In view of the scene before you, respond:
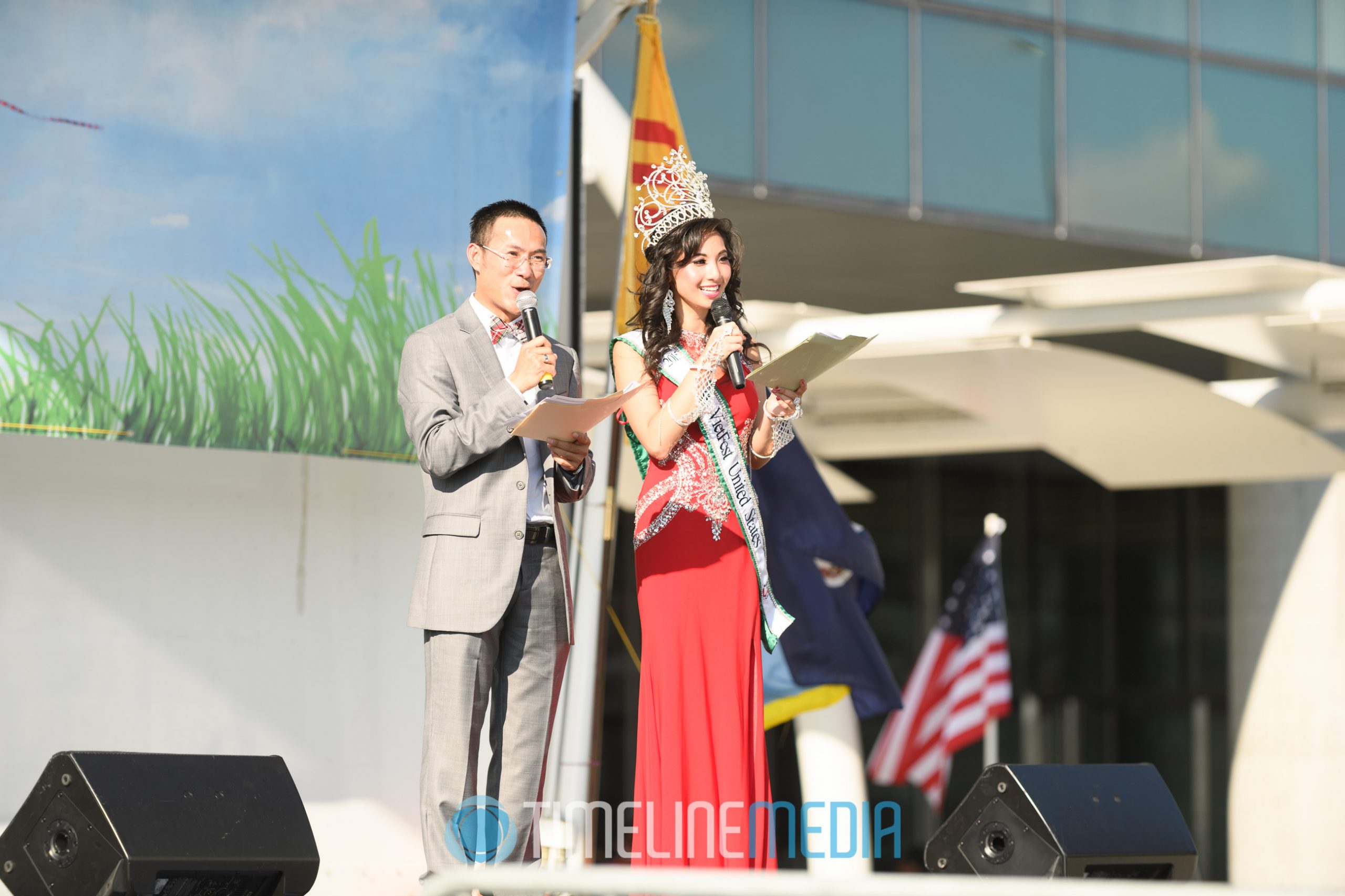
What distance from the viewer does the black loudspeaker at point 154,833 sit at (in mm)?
2938

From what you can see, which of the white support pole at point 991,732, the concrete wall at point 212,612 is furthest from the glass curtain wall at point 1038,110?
the concrete wall at point 212,612

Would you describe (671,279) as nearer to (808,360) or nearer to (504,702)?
(808,360)

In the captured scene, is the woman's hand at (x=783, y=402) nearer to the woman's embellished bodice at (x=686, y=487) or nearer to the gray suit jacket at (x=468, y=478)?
the woman's embellished bodice at (x=686, y=487)

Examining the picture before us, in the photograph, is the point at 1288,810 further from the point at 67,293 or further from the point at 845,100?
the point at 67,293

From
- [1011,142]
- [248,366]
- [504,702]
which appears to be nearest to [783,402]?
[504,702]

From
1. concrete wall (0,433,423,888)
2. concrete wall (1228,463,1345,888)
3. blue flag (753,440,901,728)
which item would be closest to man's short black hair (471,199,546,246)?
concrete wall (0,433,423,888)

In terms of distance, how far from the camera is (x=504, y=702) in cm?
329

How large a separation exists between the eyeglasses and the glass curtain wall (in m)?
6.91

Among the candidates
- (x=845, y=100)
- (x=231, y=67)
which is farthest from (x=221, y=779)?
(x=845, y=100)

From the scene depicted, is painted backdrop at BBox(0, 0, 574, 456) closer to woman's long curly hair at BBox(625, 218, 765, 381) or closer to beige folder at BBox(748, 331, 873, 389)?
woman's long curly hair at BBox(625, 218, 765, 381)

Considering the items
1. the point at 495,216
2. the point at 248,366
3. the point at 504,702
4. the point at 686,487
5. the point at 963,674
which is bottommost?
the point at 963,674

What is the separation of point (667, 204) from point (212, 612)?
1.90 metres

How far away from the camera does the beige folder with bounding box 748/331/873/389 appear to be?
121 inches

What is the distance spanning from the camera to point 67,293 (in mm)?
4297
